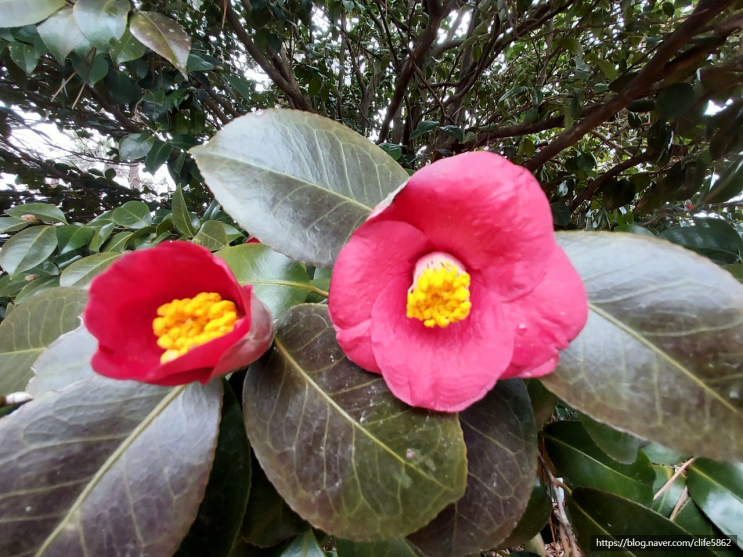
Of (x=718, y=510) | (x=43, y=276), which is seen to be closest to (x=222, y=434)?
(x=718, y=510)

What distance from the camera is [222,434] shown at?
403 mm

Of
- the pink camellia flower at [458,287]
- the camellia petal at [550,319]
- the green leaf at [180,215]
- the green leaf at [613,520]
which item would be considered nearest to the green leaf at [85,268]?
the green leaf at [180,215]

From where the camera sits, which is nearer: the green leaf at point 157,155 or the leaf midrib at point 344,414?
the leaf midrib at point 344,414

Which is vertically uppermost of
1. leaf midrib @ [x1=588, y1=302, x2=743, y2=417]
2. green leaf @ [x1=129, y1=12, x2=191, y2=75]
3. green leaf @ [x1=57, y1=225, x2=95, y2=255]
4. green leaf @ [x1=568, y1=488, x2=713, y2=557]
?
green leaf @ [x1=129, y1=12, x2=191, y2=75]

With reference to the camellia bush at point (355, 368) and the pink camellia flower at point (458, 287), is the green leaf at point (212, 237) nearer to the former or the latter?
the camellia bush at point (355, 368)

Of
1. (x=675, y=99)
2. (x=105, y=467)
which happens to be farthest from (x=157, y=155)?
(x=675, y=99)

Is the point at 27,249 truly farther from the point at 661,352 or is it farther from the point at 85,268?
the point at 661,352

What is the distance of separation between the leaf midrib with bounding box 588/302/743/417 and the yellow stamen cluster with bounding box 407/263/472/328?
0.40 ft

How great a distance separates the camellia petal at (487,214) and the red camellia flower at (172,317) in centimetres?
14

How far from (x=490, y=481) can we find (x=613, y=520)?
A: 256mm

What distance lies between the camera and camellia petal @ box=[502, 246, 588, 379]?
297mm

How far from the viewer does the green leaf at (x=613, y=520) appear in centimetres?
47

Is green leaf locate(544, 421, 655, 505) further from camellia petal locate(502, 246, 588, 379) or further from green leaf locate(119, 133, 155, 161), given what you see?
green leaf locate(119, 133, 155, 161)

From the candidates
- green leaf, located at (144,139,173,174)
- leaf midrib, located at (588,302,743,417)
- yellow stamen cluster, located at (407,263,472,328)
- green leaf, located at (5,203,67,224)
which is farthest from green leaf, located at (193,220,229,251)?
green leaf, located at (144,139,173,174)
